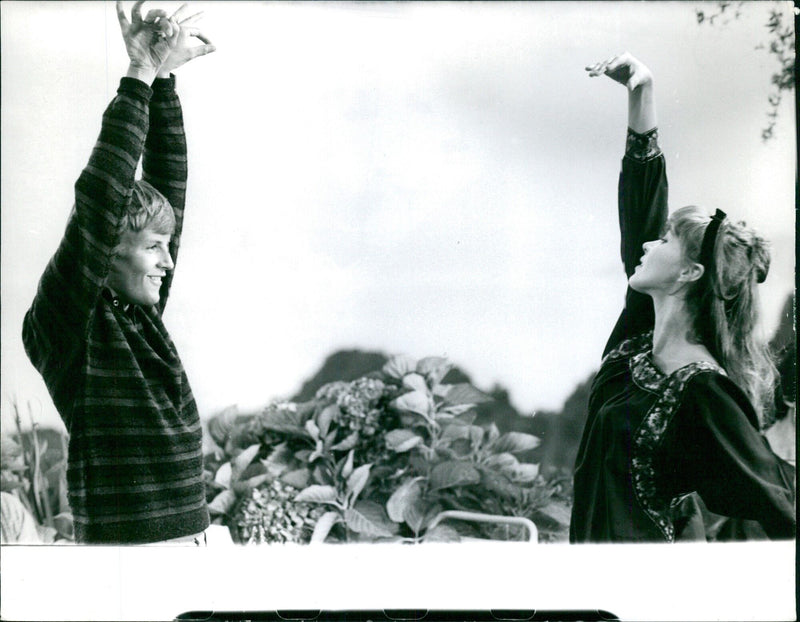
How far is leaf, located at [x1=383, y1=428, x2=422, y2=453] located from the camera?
2.85 metres

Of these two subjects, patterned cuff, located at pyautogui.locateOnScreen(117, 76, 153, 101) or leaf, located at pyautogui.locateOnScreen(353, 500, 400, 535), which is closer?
patterned cuff, located at pyautogui.locateOnScreen(117, 76, 153, 101)

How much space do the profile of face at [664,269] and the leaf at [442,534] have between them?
1.02m

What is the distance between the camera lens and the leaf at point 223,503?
285 centimetres

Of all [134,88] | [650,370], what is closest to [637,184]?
[650,370]

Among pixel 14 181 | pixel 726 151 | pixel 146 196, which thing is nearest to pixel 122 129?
pixel 146 196

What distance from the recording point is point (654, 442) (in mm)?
2818

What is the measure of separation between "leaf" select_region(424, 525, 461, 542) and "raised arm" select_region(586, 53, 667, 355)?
786 millimetres

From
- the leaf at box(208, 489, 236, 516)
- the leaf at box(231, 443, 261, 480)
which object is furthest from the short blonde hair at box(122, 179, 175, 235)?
the leaf at box(208, 489, 236, 516)

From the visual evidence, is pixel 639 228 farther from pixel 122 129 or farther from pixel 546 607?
pixel 122 129

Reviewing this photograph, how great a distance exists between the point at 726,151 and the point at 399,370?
4.32 feet

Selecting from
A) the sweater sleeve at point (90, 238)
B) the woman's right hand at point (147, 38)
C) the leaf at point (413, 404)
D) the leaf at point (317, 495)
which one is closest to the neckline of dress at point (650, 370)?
the leaf at point (413, 404)

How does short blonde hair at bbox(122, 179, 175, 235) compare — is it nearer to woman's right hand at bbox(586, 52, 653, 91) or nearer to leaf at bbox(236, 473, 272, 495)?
leaf at bbox(236, 473, 272, 495)

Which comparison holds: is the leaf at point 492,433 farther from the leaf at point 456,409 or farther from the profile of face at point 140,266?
the profile of face at point 140,266

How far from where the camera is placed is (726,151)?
286 cm
